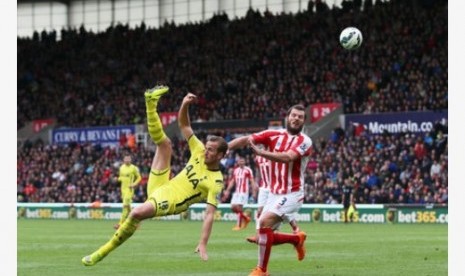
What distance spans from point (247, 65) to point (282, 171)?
35071 mm

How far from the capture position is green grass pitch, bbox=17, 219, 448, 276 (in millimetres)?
13344

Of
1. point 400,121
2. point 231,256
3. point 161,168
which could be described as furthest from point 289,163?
point 400,121

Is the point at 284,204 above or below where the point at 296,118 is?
below

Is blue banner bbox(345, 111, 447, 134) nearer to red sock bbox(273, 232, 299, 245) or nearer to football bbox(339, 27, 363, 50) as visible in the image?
football bbox(339, 27, 363, 50)

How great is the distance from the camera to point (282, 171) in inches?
496

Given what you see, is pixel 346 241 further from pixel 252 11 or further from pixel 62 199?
pixel 252 11

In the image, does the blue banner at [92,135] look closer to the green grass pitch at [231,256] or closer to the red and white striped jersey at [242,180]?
the red and white striped jersey at [242,180]

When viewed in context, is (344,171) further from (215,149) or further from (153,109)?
(153,109)

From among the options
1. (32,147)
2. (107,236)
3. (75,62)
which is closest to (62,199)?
(32,147)

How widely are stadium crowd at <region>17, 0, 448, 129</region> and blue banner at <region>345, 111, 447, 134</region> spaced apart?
80 centimetres

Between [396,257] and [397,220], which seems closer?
[396,257]

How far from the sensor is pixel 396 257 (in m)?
15.8

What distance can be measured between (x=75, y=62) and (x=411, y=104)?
23.7 meters
